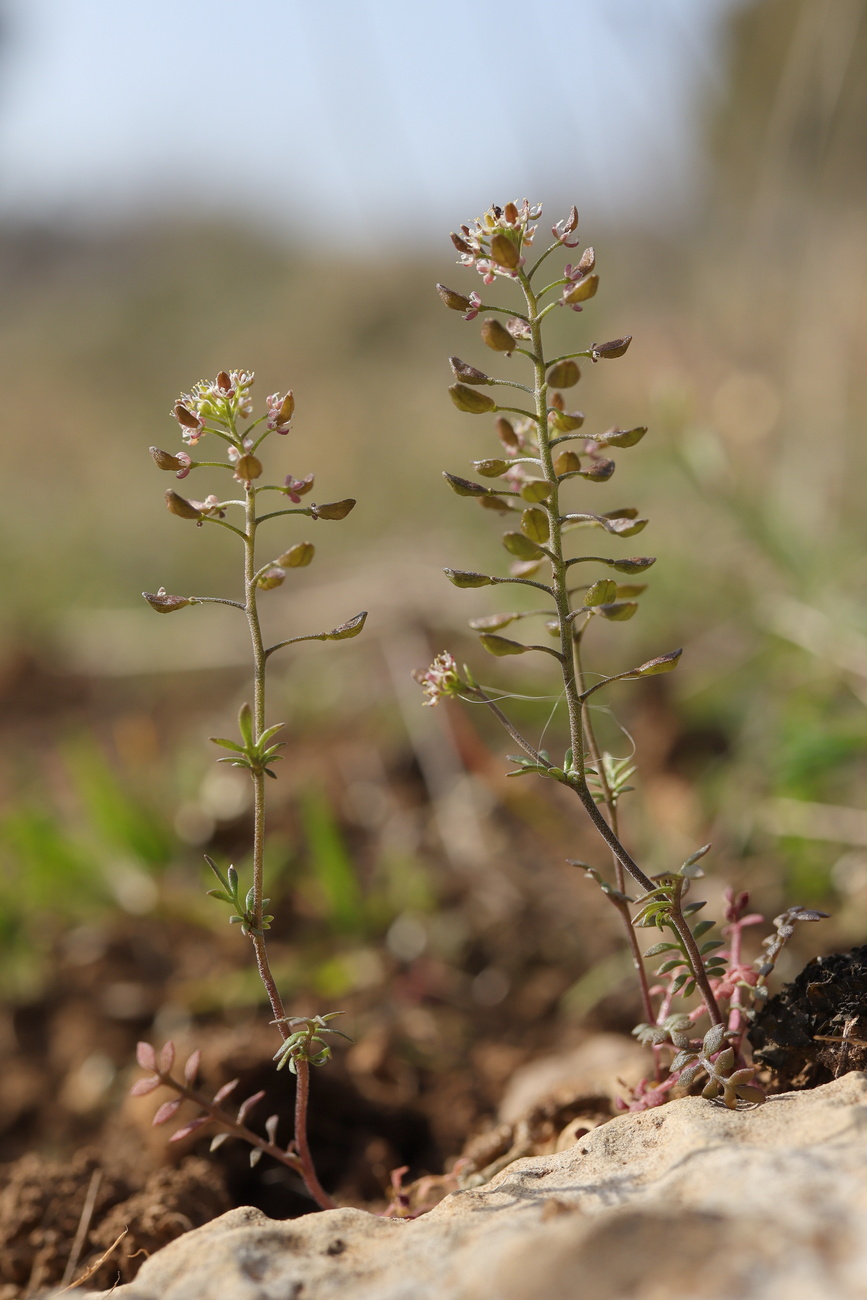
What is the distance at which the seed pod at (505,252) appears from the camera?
1003 mm

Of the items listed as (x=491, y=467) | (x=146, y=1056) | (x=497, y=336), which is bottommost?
(x=146, y=1056)

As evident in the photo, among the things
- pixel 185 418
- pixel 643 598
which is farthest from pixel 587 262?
pixel 643 598

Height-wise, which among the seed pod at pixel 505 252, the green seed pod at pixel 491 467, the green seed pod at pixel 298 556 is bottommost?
the green seed pod at pixel 298 556

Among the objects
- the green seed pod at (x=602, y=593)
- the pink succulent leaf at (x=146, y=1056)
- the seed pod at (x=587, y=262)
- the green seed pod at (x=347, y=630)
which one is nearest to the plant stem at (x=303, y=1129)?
the pink succulent leaf at (x=146, y=1056)

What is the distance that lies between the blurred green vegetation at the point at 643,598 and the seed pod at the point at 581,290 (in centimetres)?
150

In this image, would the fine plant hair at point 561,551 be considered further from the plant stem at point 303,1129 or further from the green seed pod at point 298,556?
the plant stem at point 303,1129

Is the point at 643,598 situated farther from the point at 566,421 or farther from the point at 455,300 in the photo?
the point at 455,300

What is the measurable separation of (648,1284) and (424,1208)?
64 cm

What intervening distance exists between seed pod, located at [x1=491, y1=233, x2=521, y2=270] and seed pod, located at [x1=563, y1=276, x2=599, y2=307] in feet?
0.24

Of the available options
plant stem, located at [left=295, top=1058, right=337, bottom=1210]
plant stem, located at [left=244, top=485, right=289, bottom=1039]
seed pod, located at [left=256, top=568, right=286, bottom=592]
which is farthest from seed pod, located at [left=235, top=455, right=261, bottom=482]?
plant stem, located at [left=295, top=1058, right=337, bottom=1210]

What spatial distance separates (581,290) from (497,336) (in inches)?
4.8

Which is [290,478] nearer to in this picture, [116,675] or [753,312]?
[116,675]

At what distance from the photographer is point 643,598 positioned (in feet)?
12.8

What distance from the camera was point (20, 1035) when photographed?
96.4 inches
